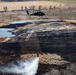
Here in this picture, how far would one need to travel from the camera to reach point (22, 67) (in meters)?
12.1

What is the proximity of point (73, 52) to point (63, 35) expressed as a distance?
427 centimetres

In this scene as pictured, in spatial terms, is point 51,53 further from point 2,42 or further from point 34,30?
point 34,30

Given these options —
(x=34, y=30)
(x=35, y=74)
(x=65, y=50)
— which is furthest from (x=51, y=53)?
(x=34, y=30)

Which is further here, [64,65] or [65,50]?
[65,50]

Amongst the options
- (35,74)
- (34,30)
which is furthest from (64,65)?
(34,30)

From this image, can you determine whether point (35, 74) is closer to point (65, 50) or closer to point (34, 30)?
point (65, 50)

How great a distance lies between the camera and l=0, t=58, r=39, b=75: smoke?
11.6m

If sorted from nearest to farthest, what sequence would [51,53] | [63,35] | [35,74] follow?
1. [35,74]
2. [51,53]
3. [63,35]

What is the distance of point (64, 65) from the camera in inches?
497

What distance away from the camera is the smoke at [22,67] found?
11633 mm

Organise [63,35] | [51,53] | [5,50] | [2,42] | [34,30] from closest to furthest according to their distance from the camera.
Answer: [51,53], [5,50], [2,42], [63,35], [34,30]

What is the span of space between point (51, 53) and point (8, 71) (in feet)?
12.8

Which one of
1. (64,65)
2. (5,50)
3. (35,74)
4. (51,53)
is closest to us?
(35,74)

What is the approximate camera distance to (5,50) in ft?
51.9
